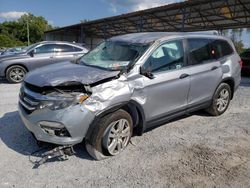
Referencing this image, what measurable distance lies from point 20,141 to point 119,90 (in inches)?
74.8

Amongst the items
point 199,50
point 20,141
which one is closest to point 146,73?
point 199,50

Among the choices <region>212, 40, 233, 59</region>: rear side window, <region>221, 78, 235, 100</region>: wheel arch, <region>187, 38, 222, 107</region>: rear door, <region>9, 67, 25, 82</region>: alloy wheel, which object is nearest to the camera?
<region>187, 38, 222, 107</region>: rear door

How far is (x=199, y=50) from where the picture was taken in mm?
5152

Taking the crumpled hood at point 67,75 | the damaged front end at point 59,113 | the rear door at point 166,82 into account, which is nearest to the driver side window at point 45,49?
the crumpled hood at point 67,75

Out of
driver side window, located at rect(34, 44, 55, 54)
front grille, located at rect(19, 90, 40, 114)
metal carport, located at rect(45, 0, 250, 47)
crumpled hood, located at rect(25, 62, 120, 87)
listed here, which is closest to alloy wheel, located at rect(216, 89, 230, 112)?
crumpled hood, located at rect(25, 62, 120, 87)

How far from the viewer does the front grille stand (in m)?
3.62

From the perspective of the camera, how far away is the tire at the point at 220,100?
5.64 m

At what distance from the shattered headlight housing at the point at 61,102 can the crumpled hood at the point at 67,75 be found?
0.76 ft

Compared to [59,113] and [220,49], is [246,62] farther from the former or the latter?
[59,113]

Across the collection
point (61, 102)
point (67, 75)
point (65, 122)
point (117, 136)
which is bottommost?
point (117, 136)

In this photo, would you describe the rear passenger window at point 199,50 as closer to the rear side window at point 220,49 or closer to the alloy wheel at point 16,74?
the rear side window at point 220,49

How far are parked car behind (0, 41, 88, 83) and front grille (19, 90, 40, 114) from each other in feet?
18.1

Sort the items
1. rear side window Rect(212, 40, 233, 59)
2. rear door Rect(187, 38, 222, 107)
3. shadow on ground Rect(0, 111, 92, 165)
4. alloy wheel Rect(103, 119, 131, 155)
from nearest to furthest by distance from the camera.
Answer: alloy wheel Rect(103, 119, 131, 155), shadow on ground Rect(0, 111, 92, 165), rear door Rect(187, 38, 222, 107), rear side window Rect(212, 40, 233, 59)

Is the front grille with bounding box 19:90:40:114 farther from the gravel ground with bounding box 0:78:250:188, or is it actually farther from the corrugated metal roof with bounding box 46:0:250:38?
the corrugated metal roof with bounding box 46:0:250:38
